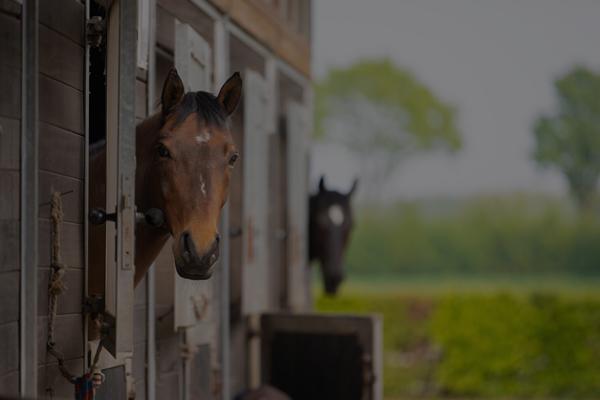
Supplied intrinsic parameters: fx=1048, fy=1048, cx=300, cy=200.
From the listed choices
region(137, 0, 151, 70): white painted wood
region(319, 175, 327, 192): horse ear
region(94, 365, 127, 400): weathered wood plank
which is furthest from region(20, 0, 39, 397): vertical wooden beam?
region(319, 175, 327, 192): horse ear

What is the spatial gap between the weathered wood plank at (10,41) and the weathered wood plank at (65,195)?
384 millimetres

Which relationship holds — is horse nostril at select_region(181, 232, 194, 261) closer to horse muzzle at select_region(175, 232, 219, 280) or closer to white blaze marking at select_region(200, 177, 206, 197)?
horse muzzle at select_region(175, 232, 219, 280)

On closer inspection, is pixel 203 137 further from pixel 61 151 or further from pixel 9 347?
pixel 9 347

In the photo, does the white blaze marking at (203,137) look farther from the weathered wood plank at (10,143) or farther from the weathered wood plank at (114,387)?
the weathered wood plank at (114,387)

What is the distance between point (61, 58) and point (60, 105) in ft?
0.50

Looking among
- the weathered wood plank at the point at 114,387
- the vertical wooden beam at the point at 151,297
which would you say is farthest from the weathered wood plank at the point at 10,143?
the vertical wooden beam at the point at 151,297

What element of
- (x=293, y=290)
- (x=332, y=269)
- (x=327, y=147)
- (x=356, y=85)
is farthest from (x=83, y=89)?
(x=356, y=85)

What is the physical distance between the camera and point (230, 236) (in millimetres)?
5781

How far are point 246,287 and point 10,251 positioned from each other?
2878 millimetres

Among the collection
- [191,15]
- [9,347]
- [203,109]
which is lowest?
[9,347]

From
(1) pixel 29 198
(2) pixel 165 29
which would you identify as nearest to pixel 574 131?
(2) pixel 165 29

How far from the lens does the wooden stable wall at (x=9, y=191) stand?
2.93 meters

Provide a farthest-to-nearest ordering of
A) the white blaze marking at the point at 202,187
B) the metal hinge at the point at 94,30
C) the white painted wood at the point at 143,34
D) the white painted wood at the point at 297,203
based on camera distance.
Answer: the white painted wood at the point at 297,203 → the white painted wood at the point at 143,34 → the metal hinge at the point at 94,30 → the white blaze marking at the point at 202,187

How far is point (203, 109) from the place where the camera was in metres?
3.46
